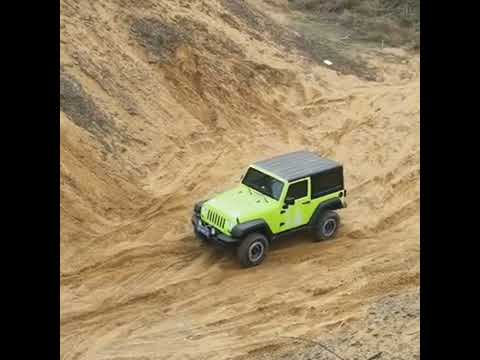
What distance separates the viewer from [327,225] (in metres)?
14.6

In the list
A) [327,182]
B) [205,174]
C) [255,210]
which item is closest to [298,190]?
[327,182]

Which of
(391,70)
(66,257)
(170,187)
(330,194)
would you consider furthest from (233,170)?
(391,70)

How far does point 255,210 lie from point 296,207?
0.87 metres

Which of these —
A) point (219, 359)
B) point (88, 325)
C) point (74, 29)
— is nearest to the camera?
point (219, 359)

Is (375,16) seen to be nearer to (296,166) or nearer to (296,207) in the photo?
(296,166)

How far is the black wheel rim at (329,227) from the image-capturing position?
1452 cm

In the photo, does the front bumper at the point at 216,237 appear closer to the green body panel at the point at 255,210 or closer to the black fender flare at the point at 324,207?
the green body panel at the point at 255,210

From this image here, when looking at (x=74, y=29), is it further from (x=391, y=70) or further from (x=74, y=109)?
(x=391, y=70)

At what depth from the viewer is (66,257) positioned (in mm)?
13992

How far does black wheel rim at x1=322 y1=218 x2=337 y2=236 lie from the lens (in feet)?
47.6

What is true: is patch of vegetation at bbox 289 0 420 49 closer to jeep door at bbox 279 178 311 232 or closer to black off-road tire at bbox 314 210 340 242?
black off-road tire at bbox 314 210 340 242

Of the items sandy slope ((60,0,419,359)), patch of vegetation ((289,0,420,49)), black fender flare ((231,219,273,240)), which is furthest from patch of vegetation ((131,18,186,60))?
black fender flare ((231,219,273,240))

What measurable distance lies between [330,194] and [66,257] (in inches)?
199

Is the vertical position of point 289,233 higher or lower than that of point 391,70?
lower
